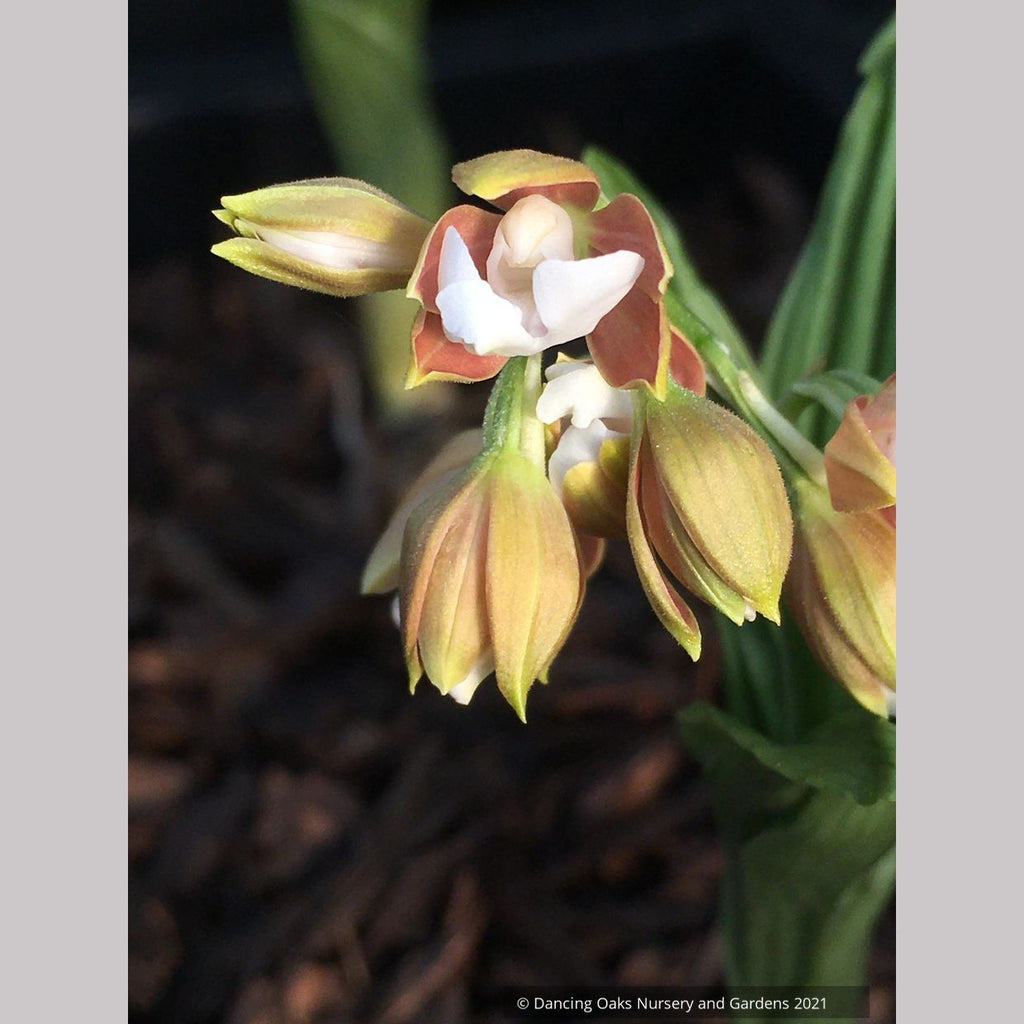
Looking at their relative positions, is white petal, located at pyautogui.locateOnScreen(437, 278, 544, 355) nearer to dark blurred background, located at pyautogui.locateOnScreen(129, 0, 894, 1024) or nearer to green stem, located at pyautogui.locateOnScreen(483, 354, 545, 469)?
green stem, located at pyautogui.locateOnScreen(483, 354, 545, 469)

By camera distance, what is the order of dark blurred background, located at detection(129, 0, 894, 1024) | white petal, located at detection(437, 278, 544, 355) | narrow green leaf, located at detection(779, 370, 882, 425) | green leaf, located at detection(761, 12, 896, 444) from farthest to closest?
dark blurred background, located at detection(129, 0, 894, 1024), green leaf, located at detection(761, 12, 896, 444), narrow green leaf, located at detection(779, 370, 882, 425), white petal, located at detection(437, 278, 544, 355)

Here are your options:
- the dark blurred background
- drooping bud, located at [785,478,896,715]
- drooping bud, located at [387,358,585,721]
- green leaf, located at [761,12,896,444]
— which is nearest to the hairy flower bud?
drooping bud, located at [387,358,585,721]

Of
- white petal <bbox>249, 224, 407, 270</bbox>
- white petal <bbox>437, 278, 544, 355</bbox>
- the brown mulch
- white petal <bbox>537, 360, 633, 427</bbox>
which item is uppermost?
white petal <bbox>249, 224, 407, 270</bbox>

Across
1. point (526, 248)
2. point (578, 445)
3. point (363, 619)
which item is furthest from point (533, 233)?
point (363, 619)

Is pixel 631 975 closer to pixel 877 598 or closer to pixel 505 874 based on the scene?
pixel 505 874

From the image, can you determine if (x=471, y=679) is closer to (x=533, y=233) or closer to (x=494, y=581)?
(x=494, y=581)

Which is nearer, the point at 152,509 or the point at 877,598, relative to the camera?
the point at 877,598
